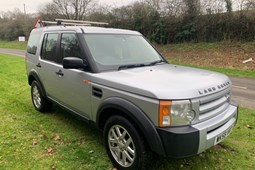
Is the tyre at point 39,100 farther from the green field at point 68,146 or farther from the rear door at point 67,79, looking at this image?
the rear door at point 67,79

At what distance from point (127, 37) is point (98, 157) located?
2.20m

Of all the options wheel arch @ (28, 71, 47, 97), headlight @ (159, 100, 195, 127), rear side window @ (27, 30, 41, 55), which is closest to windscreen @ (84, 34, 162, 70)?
headlight @ (159, 100, 195, 127)

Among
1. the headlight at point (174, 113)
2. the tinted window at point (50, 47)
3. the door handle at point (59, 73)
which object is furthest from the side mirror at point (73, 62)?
the headlight at point (174, 113)

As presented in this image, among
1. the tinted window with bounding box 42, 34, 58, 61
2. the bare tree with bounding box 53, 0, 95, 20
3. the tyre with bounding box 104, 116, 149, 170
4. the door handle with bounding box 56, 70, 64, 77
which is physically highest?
the bare tree with bounding box 53, 0, 95, 20

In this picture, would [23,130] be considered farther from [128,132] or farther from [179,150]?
[179,150]

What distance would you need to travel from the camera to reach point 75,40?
158 inches

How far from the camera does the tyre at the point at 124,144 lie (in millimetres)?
2943

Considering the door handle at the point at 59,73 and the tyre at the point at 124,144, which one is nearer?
the tyre at the point at 124,144

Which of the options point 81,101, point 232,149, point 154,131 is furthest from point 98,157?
point 232,149

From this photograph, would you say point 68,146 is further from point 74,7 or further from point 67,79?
point 74,7

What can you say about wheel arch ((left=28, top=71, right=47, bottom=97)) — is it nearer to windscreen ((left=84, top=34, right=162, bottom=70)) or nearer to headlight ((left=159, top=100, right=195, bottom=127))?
windscreen ((left=84, top=34, right=162, bottom=70))

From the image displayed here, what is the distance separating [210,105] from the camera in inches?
117

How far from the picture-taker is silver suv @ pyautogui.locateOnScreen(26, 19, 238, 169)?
2693 mm

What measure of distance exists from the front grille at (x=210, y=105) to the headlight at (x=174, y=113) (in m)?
0.11
